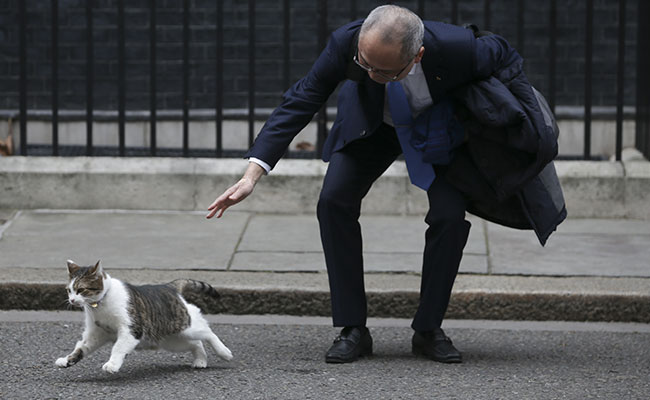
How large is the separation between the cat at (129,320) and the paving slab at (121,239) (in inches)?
54.8

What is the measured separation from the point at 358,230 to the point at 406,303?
95cm

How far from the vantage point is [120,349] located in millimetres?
4621

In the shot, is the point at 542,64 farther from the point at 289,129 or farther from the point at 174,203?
the point at 289,129

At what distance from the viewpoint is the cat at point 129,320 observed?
464cm

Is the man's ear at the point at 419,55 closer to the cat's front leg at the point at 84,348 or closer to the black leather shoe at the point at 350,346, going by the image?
the black leather shoe at the point at 350,346

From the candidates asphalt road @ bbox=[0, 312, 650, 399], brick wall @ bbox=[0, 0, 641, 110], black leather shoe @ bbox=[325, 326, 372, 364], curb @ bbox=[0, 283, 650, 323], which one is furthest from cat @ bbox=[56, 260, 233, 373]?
brick wall @ bbox=[0, 0, 641, 110]

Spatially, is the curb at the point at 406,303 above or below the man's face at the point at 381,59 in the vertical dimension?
below

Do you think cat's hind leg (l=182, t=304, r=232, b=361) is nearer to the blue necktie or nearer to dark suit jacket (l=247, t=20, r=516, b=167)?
dark suit jacket (l=247, t=20, r=516, b=167)

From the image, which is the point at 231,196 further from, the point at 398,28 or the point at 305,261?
the point at 305,261

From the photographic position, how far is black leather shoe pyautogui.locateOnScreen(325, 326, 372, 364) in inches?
197

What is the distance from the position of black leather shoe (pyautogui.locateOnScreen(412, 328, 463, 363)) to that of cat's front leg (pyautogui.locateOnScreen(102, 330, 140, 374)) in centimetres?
122

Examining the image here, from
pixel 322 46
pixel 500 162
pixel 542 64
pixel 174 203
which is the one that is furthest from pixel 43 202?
pixel 542 64

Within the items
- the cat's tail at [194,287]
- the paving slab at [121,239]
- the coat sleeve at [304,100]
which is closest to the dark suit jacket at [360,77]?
the coat sleeve at [304,100]

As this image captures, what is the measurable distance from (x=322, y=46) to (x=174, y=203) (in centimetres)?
138
